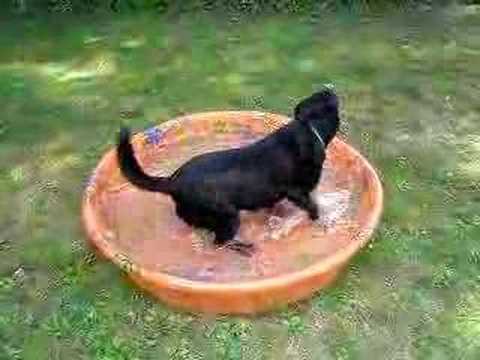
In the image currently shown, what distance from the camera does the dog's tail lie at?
12.0ft

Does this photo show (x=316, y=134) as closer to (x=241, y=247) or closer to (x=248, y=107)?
(x=241, y=247)

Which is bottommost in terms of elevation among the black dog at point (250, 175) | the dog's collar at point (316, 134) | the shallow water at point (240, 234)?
the shallow water at point (240, 234)

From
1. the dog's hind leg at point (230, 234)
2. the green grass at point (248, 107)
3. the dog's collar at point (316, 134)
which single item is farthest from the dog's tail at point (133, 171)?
the dog's collar at point (316, 134)

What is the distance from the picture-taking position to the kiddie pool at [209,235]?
379cm

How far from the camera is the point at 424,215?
4535 mm

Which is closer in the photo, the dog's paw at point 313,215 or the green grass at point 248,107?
the green grass at point 248,107

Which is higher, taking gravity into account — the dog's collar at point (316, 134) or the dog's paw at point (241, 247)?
the dog's collar at point (316, 134)

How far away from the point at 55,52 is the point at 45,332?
9.98 ft

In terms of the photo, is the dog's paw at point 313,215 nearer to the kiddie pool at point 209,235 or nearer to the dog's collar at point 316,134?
the kiddie pool at point 209,235

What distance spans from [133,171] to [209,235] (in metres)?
0.59

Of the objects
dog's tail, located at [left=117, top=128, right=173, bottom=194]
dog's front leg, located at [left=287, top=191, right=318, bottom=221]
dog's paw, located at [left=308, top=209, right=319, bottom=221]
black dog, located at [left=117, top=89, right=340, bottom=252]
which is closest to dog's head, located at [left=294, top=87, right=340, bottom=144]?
black dog, located at [left=117, top=89, right=340, bottom=252]

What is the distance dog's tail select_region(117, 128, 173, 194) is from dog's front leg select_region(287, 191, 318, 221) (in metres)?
0.62

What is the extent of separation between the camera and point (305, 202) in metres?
4.21

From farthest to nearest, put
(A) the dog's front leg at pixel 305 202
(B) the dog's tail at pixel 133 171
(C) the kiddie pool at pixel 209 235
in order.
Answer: (A) the dog's front leg at pixel 305 202 < (C) the kiddie pool at pixel 209 235 < (B) the dog's tail at pixel 133 171
